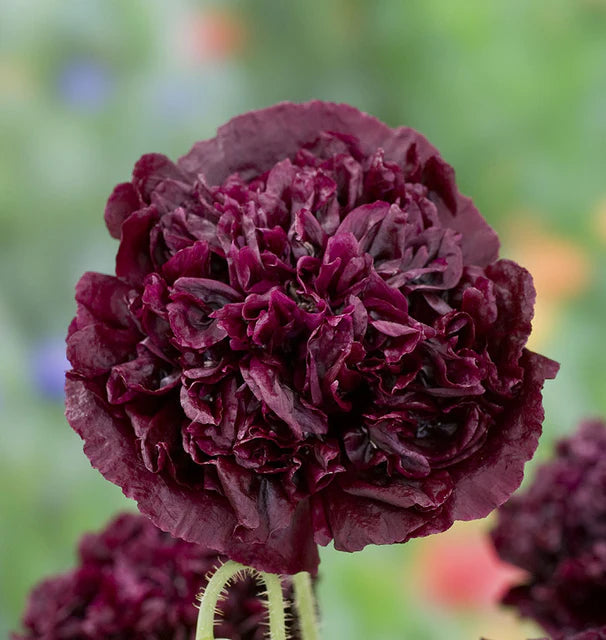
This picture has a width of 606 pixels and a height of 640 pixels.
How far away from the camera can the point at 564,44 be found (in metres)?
1.57

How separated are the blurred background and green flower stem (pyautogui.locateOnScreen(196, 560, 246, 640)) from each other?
0.86 metres

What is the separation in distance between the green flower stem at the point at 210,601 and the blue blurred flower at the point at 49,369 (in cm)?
86

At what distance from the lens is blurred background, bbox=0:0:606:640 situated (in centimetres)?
143

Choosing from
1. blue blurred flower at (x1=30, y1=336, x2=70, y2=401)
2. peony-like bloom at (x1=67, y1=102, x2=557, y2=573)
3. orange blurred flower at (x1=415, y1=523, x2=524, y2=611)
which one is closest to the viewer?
peony-like bloom at (x1=67, y1=102, x2=557, y2=573)

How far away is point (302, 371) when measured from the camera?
0.41m

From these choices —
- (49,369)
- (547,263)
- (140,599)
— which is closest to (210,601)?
(140,599)

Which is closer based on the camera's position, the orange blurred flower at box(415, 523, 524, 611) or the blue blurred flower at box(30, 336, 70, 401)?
the orange blurred flower at box(415, 523, 524, 611)

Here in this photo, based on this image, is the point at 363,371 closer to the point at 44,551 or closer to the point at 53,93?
the point at 44,551

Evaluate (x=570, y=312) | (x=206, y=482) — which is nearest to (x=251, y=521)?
(x=206, y=482)

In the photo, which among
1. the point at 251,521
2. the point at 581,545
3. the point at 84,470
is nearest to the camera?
the point at 251,521

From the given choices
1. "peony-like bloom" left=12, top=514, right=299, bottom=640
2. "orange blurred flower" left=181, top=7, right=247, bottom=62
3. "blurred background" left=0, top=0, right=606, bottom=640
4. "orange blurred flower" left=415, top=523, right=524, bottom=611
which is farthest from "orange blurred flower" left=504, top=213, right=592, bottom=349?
"peony-like bloom" left=12, top=514, right=299, bottom=640

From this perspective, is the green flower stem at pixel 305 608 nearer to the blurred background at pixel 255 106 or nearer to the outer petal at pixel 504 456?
the outer petal at pixel 504 456

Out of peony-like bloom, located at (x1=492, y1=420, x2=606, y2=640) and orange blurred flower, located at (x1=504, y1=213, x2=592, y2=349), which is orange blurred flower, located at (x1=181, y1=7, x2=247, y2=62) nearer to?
orange blurred flower, located at (x1=504, y1=213, x2=592, y2=349)

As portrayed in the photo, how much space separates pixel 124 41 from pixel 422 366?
1.30m
